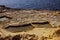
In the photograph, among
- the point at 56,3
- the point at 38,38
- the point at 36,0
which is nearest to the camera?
the point at 38,38

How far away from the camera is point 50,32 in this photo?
1.44m

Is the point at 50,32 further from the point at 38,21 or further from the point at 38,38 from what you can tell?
the point at 38,21

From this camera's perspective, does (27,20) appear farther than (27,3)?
No

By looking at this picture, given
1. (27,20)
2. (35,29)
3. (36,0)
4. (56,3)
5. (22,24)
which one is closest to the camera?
(35,29)

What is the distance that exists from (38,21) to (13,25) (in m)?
0.30

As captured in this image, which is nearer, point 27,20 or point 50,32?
point 50,32

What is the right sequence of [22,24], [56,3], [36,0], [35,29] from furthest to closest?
[36,0]
[56,3]
[22,24]
[35,29]

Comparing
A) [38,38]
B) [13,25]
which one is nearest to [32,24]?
[13,25]

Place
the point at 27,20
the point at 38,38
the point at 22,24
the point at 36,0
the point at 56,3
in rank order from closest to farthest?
1. the point at 38,38
2. the point at 22,24
3. the point at 27,20
4. the point at 56,3
5. the point at 36,0

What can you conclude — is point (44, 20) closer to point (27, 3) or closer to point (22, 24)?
point (22, 24)

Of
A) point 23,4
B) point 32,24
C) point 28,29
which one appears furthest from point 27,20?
point 23,4

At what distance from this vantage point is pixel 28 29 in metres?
1.54

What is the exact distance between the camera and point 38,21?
1717mm

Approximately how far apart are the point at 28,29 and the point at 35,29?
74 mm
